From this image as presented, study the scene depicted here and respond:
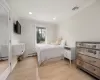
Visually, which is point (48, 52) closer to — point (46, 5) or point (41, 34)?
point (46, 5)

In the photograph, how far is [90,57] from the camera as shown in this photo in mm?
2018

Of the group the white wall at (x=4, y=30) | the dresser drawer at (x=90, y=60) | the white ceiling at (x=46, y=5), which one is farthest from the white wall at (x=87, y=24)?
the white wall at (x=4, y=30)

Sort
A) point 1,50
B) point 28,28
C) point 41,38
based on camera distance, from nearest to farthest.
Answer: point 1,50, point 28,28, point 41,38

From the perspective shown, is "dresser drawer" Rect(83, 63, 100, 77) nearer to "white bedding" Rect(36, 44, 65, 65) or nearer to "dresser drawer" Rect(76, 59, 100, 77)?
"dresser drawer" Rect(76, 59, 100, 77)

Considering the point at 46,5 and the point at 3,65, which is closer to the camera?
the point at 3,65

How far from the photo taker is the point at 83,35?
2.78 m

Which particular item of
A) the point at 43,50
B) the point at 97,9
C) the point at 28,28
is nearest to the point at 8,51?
the point at 43,50

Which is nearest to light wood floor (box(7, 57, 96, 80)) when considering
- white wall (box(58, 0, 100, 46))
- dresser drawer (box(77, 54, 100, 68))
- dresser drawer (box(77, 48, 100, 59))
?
dresser drawer (box(77, 54, 100, 68))

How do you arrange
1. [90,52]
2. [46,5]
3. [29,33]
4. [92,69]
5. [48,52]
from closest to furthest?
[92,69] < [90,52] < [46,5] < [48,52] < [29,33]

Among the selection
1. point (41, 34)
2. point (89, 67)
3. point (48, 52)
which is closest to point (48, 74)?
point (48, 52)

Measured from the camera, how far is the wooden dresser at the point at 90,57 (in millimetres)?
1805

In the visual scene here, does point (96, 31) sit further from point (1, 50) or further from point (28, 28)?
point (28, 28)

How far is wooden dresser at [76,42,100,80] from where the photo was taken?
181cm

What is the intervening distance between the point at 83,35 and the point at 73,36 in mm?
671
